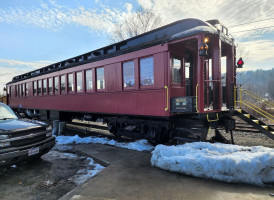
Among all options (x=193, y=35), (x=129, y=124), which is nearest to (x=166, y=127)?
(x=129, y=124)

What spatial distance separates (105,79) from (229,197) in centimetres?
616

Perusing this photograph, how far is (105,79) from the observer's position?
8.05 meters

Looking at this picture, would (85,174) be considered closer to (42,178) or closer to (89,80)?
(42,178)

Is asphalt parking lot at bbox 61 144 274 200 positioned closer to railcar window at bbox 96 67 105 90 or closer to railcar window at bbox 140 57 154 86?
railcar window at bbox 140 57 154 86

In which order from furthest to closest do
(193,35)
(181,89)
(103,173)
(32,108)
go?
(32,108) → (181,89) → (193,35) → (103,173)

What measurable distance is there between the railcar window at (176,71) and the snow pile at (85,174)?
3.33 m

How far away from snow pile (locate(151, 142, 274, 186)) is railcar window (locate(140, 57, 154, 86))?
265 centimetres

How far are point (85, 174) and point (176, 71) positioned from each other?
397 centimetres

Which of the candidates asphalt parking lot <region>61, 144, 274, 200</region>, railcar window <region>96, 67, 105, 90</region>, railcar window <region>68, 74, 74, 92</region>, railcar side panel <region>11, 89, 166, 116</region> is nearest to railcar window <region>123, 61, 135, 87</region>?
railcar side panel <region>11, 89, 166, 116</region>

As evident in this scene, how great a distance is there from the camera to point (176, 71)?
6.29 meters

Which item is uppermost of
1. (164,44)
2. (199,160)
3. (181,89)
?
(164,44)

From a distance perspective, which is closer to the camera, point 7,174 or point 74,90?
point 7,174

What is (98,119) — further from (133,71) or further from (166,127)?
(166,127)

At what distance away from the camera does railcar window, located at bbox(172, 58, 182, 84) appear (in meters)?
6.12
